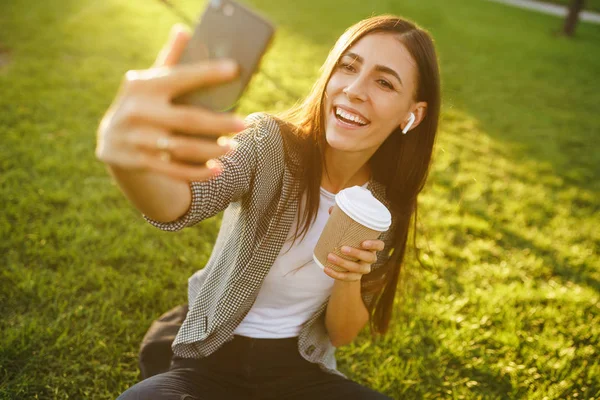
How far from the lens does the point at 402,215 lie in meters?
2.29

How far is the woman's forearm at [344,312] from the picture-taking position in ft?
6.94

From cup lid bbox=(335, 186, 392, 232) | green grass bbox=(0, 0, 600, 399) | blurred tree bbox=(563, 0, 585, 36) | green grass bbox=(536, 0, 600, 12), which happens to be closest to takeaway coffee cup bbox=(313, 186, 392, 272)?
cup lid bbox=(335, 186, 392, 232)

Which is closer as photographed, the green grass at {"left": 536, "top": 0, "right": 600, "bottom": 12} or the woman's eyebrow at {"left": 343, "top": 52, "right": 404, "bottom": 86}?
the woman's eyebrow at {"left": 343, "top": 52, "right": 404, "bottom": 86}

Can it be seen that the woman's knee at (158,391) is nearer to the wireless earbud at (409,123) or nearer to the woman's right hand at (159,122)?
the woman's right hand at (159,122)

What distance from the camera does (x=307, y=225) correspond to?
6.56 ft

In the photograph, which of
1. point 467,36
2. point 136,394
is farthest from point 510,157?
point 467,36

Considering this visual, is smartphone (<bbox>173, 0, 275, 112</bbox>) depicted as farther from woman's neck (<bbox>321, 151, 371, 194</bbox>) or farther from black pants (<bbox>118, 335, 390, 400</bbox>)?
black pants (<bbox>118, 335, 390, 400</bbox>)

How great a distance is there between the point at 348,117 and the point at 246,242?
2.21 ft

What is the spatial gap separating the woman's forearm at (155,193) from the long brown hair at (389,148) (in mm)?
728

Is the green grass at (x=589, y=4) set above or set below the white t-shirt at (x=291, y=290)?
above

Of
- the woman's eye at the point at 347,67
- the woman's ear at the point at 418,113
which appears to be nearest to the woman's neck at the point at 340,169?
the woman's ear at the point at 418,113

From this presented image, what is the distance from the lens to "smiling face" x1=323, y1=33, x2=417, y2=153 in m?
1.95

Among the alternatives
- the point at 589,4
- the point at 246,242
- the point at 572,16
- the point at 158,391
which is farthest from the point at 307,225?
the point at 589,4

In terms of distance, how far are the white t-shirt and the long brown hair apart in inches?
3.2
